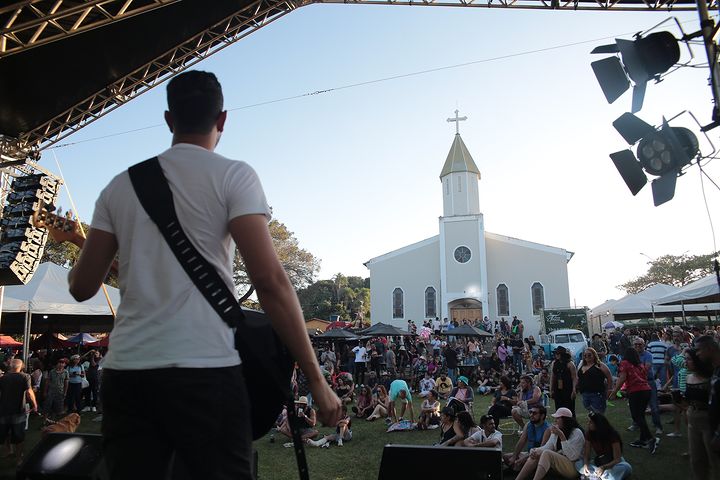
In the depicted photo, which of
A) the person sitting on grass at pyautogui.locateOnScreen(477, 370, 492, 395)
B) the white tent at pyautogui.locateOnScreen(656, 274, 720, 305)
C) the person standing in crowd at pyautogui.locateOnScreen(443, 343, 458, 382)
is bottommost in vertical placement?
the person sitting on grass at pyautogui.locateOnScreen(477, 370, 492, 395)

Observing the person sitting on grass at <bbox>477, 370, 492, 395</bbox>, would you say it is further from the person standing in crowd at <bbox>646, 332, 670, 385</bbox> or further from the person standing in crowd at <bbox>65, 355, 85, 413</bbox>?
the person standing in crowd at <bbox>65, 355, 85, 413</bbox>

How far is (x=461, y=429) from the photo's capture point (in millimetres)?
8703

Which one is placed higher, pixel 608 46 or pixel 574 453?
pixel 608 46

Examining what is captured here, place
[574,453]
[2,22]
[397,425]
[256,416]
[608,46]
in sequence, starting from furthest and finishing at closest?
1. [397,425]
2. [2,22]
3. [574,453]
4. [608,46]
5. [256,416]

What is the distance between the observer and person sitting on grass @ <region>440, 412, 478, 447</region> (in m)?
8.61

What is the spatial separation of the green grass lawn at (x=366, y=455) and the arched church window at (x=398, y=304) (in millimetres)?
28305

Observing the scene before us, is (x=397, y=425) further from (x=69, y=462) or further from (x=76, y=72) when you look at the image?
(x=76, y=72)

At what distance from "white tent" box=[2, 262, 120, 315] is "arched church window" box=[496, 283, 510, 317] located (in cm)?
2900

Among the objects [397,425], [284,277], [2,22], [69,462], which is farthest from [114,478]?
[397,425]

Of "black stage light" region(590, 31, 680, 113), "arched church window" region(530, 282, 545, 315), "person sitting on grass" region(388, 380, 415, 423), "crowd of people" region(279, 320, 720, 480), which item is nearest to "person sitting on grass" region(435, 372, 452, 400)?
"crowd of people" region(279, 320, 720, 480)

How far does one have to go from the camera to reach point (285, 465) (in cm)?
902

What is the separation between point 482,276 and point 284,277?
39092mm

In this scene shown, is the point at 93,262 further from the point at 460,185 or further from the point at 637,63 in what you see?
the point at 460,185

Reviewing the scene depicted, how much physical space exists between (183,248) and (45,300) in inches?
675
